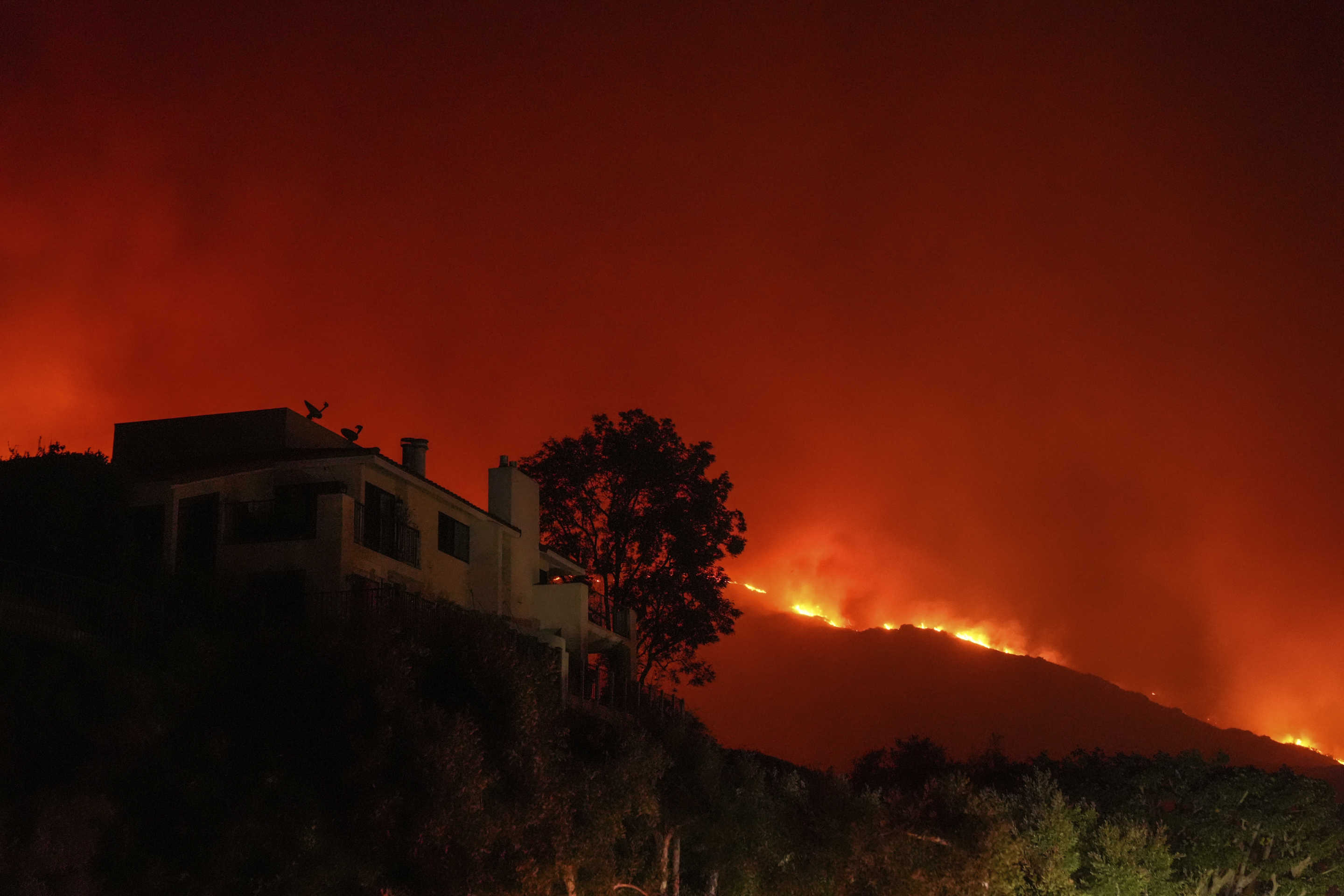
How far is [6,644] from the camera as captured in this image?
26.5m

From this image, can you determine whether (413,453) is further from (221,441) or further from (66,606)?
(66,606)

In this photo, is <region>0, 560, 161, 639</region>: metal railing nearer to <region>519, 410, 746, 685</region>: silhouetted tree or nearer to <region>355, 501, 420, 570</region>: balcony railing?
<region>355, 501, 420, 570</region>: balcony railing

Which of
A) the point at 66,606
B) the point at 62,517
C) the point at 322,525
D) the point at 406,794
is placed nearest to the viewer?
the point at 406,794

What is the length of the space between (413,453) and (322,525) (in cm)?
940

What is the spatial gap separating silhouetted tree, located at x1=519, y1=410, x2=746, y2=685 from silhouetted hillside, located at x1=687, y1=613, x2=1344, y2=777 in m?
92.9

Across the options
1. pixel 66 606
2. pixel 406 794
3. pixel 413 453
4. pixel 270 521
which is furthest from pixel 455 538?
pixel 406 794

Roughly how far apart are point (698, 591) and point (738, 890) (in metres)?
25.2

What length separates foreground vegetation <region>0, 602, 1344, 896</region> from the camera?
24.1 metres

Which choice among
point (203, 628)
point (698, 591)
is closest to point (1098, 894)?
point (698, 591)

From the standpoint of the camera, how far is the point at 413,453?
4753 cm

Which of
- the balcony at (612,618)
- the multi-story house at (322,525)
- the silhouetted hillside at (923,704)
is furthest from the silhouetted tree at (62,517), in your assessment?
the silhouetted hillside at (923,704)

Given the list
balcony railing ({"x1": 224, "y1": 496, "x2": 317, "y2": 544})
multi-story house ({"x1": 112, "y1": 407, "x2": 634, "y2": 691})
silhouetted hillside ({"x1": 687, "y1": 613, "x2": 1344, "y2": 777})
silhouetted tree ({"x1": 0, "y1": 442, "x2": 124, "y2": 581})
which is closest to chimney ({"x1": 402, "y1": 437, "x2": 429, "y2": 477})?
multi-story house ({"x1": 112, "y1": 407, "x2": 634, "y2": 691})

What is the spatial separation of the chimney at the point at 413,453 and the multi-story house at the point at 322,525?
4 cm

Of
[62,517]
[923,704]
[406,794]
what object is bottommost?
[406,794]
